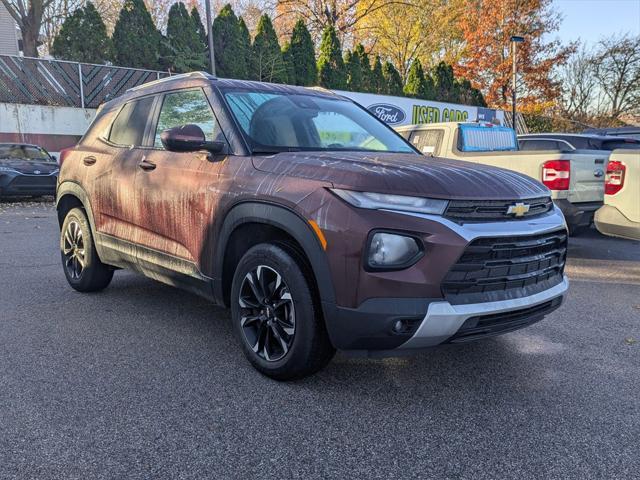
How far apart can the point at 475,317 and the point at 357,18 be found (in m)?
34.5

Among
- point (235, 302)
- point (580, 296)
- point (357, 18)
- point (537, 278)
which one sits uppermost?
point (357, 18)

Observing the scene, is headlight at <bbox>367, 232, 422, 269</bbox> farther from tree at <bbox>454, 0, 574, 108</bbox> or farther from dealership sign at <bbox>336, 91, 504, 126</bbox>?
tree at <bbox>454, 0, 574, 108</bbox>

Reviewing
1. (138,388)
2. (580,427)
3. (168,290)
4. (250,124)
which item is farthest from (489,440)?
(168,290)

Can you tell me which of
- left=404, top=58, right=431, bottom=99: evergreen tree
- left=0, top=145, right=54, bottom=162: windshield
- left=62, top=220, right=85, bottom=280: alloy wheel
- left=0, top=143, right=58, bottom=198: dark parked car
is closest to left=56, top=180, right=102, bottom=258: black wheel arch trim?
left=62, top=220, right=85, bottom=280: alloy wheel

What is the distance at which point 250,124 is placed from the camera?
339cm

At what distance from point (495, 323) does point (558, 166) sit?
15.2ft

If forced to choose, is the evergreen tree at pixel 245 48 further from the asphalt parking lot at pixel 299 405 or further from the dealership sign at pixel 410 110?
the asphalt parking lot at pixel 299 405

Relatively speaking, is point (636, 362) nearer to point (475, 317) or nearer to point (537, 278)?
point (537, 278)

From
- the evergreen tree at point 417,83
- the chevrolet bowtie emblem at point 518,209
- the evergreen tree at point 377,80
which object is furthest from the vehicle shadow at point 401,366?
the evergreen tree at point 417,83

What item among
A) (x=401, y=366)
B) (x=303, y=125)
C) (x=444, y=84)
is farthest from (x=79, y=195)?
(x=444, y=84)

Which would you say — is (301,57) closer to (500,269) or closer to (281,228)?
(281,228)

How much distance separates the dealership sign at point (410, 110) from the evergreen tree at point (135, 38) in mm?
7851

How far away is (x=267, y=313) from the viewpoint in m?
2.98

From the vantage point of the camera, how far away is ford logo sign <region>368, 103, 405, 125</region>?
19.0 meters
